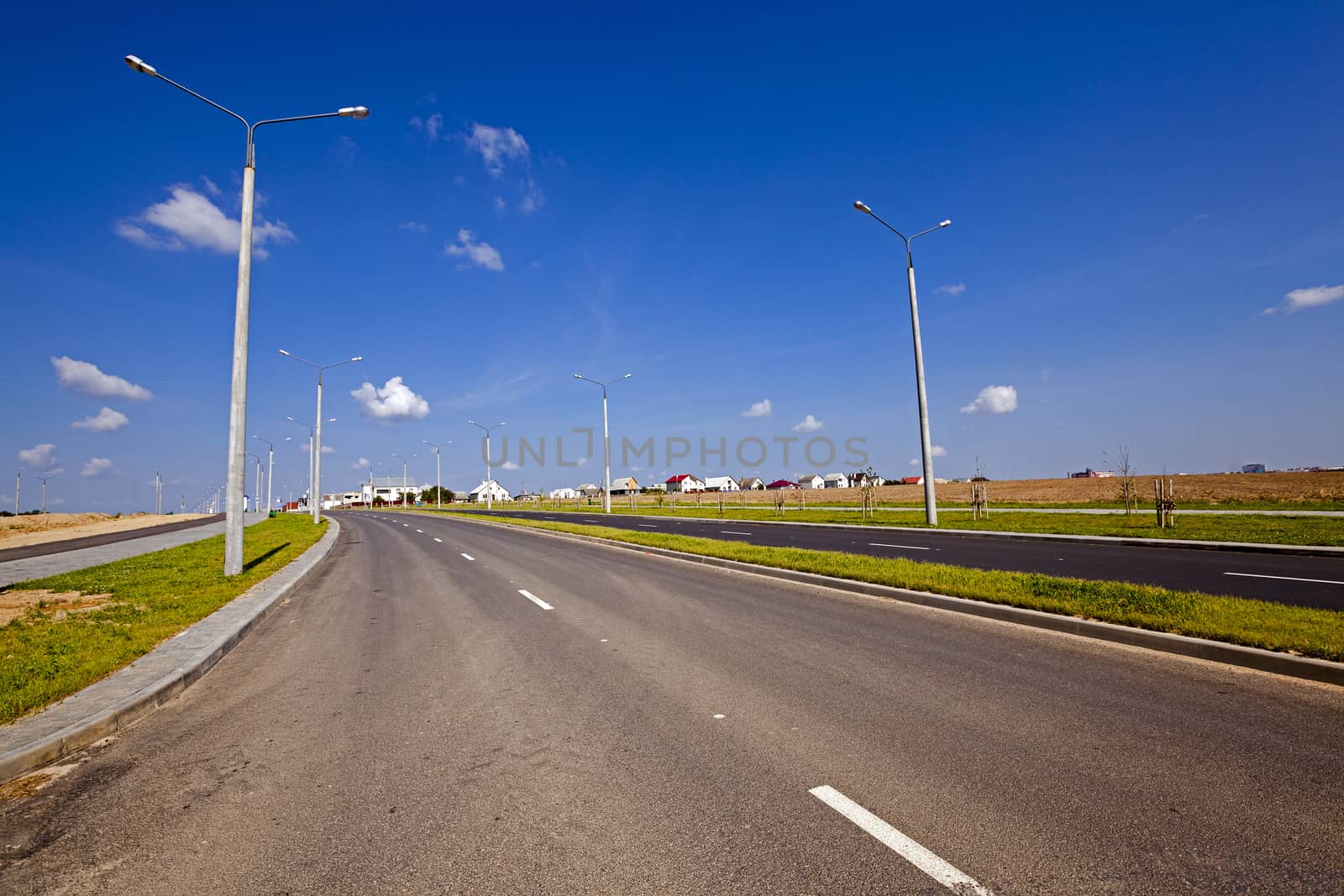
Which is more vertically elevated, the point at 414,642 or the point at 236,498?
the point at 236,498

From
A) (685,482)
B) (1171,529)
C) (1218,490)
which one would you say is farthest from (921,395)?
(685,482)

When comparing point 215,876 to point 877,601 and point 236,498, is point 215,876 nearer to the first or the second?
point 877,601

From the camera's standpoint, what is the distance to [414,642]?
26.7 ft

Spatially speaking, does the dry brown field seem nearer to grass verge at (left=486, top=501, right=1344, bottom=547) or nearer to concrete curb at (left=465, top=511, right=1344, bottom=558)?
grass verge at (left=486, top=501, right=1344, bottom=547)

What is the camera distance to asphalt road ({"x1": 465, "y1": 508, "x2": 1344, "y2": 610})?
1024 centimetres

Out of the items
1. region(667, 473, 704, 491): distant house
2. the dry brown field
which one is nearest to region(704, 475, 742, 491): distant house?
region(667, 473, 704, 491): distant house

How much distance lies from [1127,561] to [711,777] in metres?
13.8

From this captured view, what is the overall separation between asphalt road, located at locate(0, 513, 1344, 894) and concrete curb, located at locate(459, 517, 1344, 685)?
0.65ft

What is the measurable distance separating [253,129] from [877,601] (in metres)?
15.7

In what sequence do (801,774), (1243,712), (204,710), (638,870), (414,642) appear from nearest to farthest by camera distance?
(638,870), (801,774), (1243,712), (204,710), (414,642)

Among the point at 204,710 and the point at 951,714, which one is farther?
the point at 204,710

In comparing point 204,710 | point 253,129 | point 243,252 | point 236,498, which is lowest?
point 204,710

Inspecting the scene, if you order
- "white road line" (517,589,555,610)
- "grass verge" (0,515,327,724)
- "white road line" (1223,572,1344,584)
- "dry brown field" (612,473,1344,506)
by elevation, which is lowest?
"white road line" (517,589,555,610)

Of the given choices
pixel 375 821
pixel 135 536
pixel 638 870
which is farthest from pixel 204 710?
pixel 135 536
